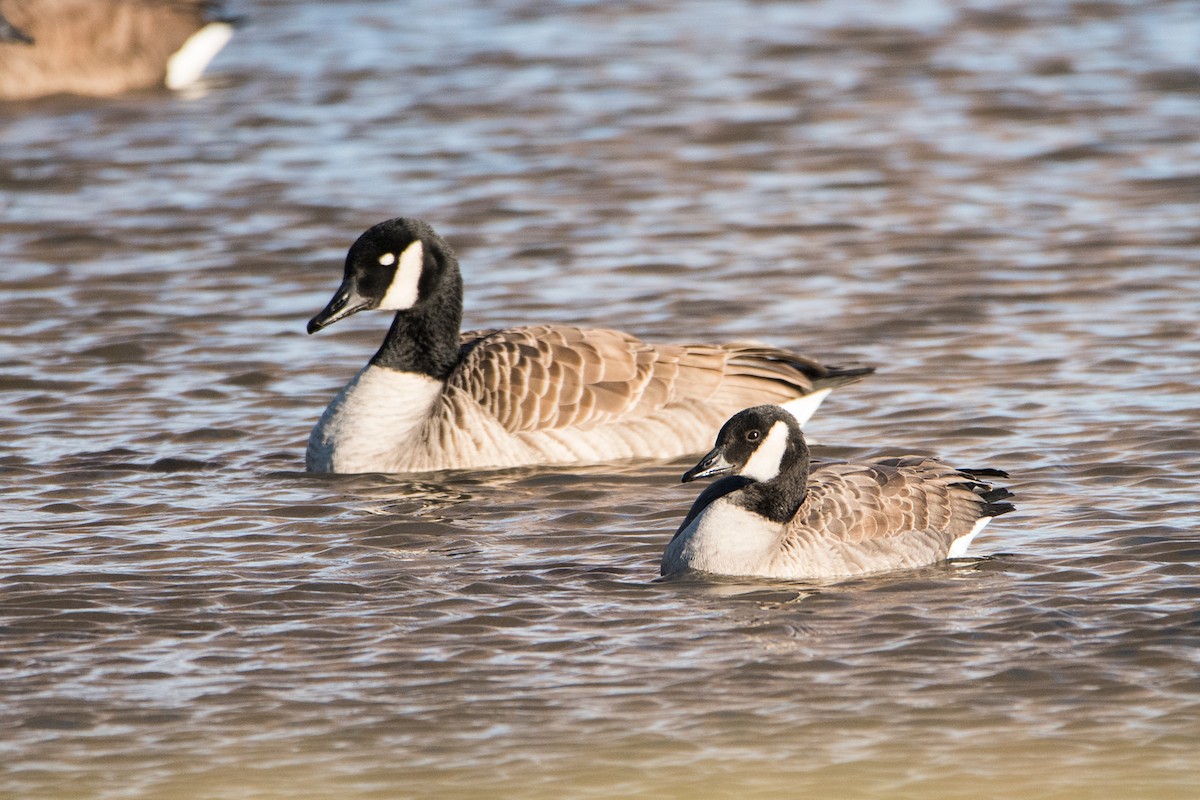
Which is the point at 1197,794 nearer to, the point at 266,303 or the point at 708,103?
the point at 266,303

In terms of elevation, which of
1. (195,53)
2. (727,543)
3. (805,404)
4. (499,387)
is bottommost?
(727,543)

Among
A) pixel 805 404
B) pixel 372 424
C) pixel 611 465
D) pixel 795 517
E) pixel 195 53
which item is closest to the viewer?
pixel 795 517

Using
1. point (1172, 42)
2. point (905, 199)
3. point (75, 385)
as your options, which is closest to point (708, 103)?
point (905, 199)

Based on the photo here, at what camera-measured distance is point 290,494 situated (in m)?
11.6

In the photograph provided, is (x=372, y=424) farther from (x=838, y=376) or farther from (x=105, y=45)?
(x=105, y=45)

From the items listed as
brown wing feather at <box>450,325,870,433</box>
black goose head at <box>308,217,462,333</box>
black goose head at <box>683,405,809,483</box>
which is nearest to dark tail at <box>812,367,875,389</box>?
brown wing feather at <box>450,325,870,433</box>

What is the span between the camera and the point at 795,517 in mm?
9711

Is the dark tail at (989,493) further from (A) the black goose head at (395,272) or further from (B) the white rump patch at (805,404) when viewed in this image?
(A) the black goose head at (395,272)

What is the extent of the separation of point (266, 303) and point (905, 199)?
6.18m

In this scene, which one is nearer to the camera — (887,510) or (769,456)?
(769,456)

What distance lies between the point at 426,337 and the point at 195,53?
516 inches

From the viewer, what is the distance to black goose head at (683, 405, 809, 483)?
9461 millimetres

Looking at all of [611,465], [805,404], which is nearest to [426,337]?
[611,465]

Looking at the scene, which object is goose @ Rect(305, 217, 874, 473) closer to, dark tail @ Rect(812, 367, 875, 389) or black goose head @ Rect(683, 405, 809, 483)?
dark tail @ Rect(812, 367, 875, 389)
